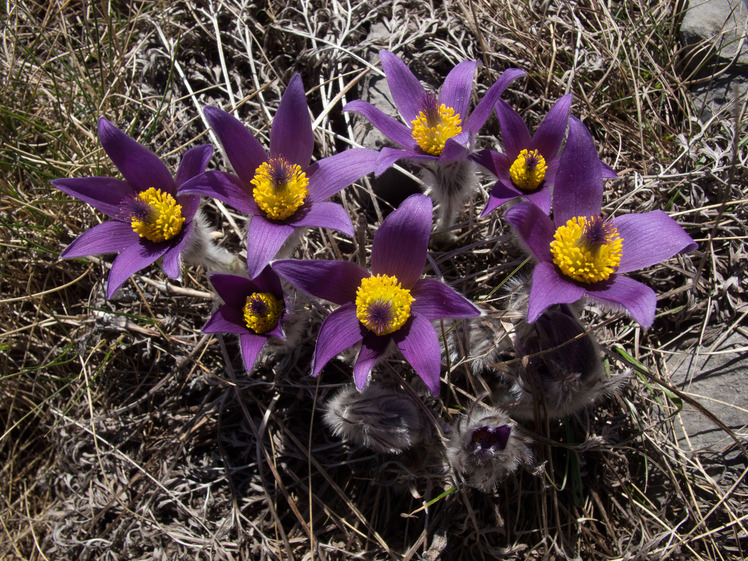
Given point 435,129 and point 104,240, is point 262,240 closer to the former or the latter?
point 104,240

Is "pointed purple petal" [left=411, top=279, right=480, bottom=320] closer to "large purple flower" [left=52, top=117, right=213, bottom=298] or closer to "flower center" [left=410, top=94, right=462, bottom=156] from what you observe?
"flower center" [left=410, top=94, right=462, bottom=156]

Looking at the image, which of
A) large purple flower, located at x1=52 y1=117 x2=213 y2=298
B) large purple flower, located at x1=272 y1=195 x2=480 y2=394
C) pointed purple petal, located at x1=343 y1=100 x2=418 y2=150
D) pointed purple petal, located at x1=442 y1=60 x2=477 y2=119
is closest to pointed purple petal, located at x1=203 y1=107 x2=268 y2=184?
large purple flower, located at x1=52 y1=117 x2=213 y2=298

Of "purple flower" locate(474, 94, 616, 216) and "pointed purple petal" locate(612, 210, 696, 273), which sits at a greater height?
"purple flower" locate(474, 94, 616, 216)

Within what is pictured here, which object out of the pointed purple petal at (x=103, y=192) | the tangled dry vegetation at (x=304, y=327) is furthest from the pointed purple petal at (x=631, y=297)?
the pointed purple petal at (x=103, y=192)

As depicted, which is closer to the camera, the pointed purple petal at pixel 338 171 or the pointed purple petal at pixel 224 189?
the pointed purple petal at pixel 224 189

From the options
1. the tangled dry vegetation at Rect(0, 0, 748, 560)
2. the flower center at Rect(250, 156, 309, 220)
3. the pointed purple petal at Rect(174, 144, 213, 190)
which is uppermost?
the pointed purple petal at Rect(174, 144, 213, 190)

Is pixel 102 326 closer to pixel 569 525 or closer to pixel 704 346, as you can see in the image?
pixel 569 525

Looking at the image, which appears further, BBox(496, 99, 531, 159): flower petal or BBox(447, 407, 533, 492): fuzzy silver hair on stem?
BBox(496, 99, 531, 159): flower petal

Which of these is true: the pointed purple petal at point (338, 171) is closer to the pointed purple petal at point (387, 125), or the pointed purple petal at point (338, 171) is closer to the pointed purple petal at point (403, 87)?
the pointed purple petal at point (387, 125)
